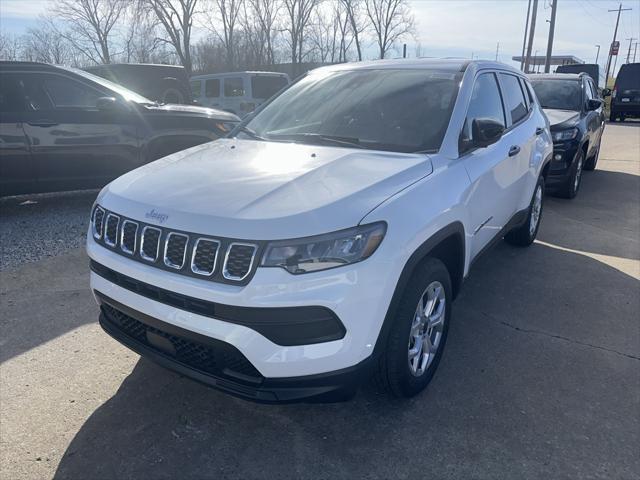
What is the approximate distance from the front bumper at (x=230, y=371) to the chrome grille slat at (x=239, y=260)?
294 millimetres

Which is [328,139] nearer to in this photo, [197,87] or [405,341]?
[405,341]

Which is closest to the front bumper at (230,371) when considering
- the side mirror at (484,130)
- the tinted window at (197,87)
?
the side mirror at (484,130)

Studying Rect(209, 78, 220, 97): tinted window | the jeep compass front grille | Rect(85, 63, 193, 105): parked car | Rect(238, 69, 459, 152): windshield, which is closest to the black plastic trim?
the jeep compass front grille

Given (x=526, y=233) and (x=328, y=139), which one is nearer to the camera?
(x=328, y=139)

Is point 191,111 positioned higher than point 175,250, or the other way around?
point 191,111

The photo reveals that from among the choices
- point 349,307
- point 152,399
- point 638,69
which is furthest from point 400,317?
point 638,69

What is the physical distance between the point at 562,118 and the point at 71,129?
22.0 ft

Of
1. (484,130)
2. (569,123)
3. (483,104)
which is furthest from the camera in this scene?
(569,123)

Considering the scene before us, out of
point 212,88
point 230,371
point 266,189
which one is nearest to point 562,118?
point 266,189

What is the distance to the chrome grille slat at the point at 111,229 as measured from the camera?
2.49 metres

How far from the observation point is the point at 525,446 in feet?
7.98

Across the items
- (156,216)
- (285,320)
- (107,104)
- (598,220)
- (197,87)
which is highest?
(197,87)

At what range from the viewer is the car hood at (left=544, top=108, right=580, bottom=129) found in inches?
282

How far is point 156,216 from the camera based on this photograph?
2.28 metres
